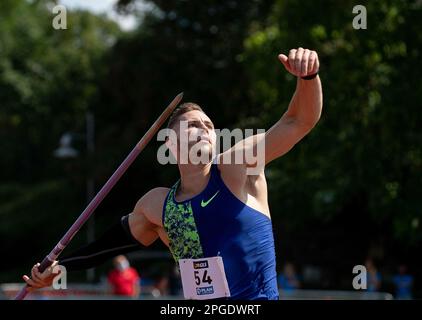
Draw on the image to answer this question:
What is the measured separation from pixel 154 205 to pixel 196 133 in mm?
556

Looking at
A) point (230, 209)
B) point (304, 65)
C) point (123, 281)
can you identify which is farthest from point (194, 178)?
point (123, 281)

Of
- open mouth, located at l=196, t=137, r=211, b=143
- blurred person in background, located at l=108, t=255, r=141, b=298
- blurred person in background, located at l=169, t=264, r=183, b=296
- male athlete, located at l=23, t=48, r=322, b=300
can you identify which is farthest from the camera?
blurred person in background, located at l=169, t=264, r=183, b=296

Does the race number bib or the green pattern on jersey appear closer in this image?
the race number bib

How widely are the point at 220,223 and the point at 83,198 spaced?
34471 millimetres

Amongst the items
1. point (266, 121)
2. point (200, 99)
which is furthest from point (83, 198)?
point (266, 121)

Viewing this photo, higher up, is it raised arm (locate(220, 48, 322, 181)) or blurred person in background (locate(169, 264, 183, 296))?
raised arm (locate(220, 48, 322, 181))

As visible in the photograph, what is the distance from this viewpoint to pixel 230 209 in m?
5.16

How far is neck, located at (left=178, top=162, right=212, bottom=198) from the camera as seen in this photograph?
536 cm

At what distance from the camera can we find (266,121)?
69.6 feet

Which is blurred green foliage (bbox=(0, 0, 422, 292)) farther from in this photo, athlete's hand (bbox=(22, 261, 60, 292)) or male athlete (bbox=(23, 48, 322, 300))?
male athlete (bbox=(23, 48, 322, 300))

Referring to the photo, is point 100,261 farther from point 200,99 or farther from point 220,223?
point 200,99

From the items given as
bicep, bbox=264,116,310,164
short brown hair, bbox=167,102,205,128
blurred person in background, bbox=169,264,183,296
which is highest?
short brown hair, bbox=167,102,205,128

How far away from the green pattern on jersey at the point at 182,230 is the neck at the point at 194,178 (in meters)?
0.08

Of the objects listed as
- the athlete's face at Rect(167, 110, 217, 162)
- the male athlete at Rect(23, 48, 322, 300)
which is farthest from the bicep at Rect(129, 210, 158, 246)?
the athlete's face at Rect(167, 110, 217, 162)
